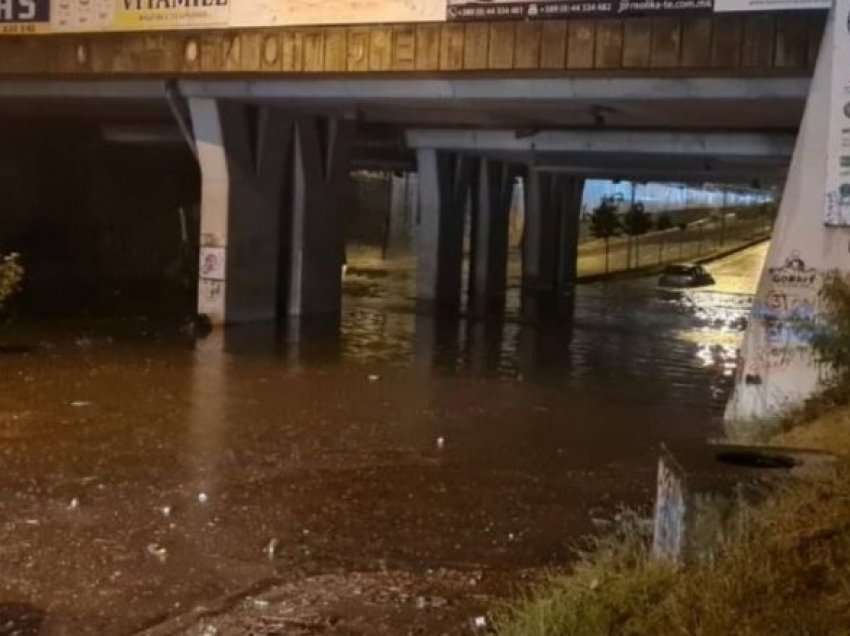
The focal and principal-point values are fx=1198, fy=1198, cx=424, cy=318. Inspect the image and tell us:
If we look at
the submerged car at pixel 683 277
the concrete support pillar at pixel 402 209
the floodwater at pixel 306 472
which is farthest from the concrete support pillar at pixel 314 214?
the concrete support pillar at pixel 402 209

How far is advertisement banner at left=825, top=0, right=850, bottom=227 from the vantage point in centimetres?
1307

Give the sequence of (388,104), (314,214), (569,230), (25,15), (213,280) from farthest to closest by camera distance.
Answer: (569,230), (314,214), (213,280), (388,104), (25,15)

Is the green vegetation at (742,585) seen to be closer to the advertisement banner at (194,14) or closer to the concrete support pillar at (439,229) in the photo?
the advertisement banner at (194,14)

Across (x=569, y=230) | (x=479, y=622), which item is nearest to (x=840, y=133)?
(x=479, y=622)

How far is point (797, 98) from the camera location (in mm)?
17641

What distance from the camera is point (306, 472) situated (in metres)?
10.3

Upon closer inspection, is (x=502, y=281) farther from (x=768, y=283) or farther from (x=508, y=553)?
(x=508, y=553)

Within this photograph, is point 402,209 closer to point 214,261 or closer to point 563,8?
point 214,261

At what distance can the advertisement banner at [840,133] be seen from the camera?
13.1m

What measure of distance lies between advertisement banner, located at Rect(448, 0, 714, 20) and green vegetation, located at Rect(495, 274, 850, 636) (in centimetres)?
1160

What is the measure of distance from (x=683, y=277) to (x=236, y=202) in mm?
30781

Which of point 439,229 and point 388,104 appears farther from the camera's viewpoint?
point 439,229

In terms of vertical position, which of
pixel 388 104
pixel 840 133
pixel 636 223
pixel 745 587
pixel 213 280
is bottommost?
pixel 213 280

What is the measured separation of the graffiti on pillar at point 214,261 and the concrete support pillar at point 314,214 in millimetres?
3089
